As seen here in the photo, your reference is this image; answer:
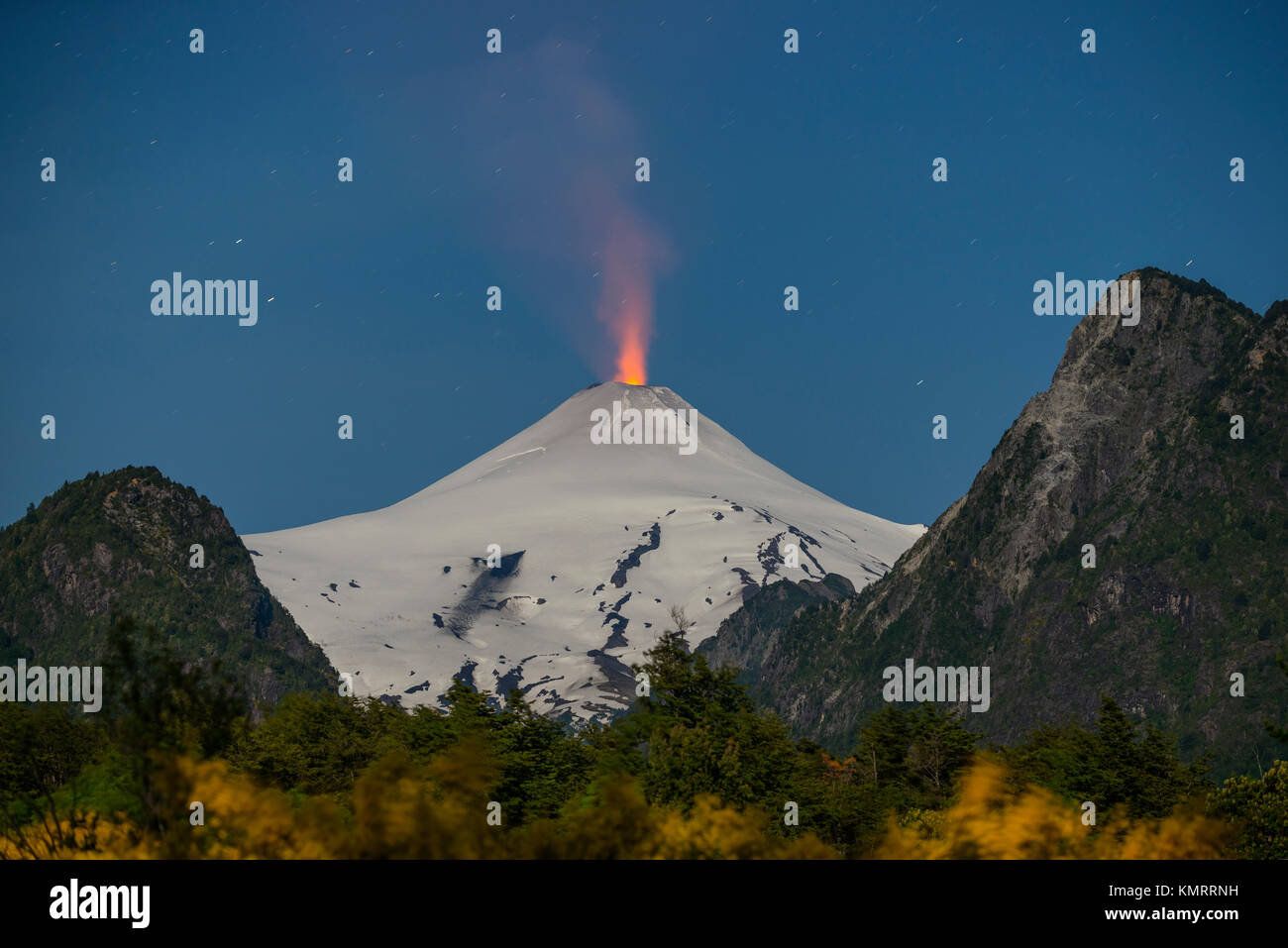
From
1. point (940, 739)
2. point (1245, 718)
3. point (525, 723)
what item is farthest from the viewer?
point (1245, 718)
